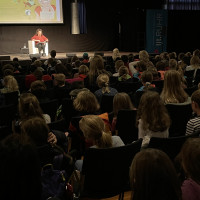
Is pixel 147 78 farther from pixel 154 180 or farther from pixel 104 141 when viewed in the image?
pixel 154 180

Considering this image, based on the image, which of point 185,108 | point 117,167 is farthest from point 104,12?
point 117,167

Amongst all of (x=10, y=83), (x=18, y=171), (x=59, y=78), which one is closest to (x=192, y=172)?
(x=18, y=171)

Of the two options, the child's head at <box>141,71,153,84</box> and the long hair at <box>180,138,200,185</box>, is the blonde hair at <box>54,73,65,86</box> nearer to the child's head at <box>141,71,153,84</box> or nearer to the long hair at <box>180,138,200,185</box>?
the child's head at <box>141,71,153,84</box>

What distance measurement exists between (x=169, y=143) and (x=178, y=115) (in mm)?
1279

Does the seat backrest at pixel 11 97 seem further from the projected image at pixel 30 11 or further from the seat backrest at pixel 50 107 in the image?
the projected image at pixel 30 11

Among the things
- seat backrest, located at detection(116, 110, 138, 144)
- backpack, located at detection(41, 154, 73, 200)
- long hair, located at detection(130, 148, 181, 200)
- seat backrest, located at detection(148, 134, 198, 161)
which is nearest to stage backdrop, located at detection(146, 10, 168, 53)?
seat backrest, located at detection(116, 110, 138, 144)

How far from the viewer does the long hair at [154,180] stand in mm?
1420

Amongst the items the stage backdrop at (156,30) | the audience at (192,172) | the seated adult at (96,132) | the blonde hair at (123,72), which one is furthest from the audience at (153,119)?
the stage backdrop at (156,30)

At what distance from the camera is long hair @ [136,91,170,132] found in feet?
9.12

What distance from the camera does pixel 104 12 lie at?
649 inches

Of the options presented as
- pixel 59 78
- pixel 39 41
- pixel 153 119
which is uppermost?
pixel 39 41

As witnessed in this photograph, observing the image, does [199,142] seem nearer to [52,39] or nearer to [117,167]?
[117,167]

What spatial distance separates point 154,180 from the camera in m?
1.43

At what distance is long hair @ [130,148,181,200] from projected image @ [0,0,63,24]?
13664 mm
